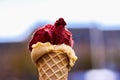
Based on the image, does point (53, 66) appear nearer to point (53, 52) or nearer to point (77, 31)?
point (53, 52)

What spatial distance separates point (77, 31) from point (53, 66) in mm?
2407

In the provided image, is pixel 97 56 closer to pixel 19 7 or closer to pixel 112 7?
pixel 112 7

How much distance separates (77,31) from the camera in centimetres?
305

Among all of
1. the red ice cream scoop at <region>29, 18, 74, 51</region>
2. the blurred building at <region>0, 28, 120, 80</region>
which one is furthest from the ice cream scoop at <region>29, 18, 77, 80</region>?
the blurred building at <region>0, 28, 120, 80</region>

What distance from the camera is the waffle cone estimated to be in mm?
649

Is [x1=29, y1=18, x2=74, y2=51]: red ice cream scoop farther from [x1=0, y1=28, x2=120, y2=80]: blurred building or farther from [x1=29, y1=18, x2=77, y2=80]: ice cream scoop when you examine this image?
[x1=0, y1=28, x2=120, y2=80]: blurred building

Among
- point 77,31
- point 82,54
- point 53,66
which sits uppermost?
point 53,66

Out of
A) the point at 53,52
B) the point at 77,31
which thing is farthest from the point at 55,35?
the point at 77,31

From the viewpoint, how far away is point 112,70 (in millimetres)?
3119

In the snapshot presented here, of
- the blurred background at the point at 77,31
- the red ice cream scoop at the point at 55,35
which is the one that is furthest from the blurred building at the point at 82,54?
the red ice cream scoop at the point at 55,35

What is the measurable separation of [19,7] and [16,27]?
28 centimetres

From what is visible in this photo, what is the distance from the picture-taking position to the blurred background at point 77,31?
2943mm

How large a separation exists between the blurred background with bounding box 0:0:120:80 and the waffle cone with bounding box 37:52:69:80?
2189mm

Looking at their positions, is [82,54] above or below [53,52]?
below
